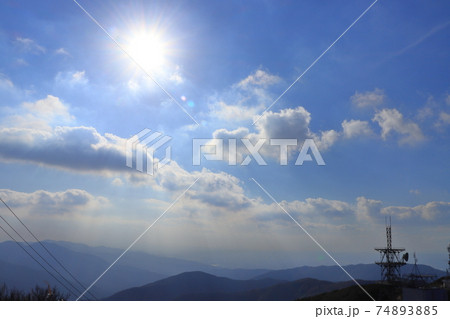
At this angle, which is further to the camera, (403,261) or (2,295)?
(403,261)
